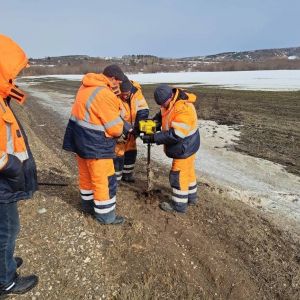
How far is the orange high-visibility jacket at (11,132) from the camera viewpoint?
122 inches

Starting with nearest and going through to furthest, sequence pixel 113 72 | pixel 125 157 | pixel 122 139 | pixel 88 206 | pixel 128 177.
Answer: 1. pixel 113 72
2. pixel 88 206
3. pixel 122 139
4. pixel 125 157
5. pixel 128 177

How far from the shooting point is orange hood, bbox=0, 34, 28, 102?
10.0 ft

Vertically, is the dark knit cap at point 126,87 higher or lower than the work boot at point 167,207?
higher

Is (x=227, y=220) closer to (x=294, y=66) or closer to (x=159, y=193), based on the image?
(x=159, y=193)

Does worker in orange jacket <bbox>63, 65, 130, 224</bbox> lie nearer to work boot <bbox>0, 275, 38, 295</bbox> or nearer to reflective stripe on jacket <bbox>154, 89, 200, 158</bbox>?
reflective stripe on jacket <bbox>154, 89, 200, 158</bbox>

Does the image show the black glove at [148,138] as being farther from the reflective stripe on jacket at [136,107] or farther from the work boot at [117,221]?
the work boot at [117,221]

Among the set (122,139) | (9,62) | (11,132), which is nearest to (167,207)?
(122,139)

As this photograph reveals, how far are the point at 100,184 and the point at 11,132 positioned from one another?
1.79 m

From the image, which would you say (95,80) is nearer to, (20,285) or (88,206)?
(88,206)

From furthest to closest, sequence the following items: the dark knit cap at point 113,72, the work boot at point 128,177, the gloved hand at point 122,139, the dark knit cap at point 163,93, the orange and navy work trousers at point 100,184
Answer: the work boot at point 128,177 < the gloved hand at point 122,139 < the dark knit cap at point 163,93 < the dark knit cap at point 113,72 < the orange and navy work trousers at point 100,184

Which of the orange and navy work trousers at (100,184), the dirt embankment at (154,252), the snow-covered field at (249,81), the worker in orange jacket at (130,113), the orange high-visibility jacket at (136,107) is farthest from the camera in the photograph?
the snow-covered field at (249,81)

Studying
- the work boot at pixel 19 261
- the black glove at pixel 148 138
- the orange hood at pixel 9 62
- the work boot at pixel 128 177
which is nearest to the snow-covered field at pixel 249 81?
the work boot at pixel 128 177

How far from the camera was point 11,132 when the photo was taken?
3.24 m

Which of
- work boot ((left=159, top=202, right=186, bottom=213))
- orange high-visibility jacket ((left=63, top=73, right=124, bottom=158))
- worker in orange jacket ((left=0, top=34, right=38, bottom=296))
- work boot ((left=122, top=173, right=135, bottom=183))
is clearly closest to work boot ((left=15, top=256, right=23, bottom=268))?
worker in orange jacket ((left=0, top=34, right=38, bottom=296))
